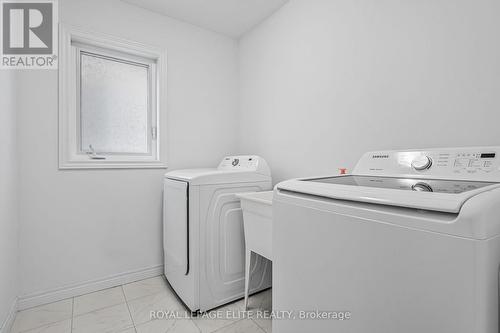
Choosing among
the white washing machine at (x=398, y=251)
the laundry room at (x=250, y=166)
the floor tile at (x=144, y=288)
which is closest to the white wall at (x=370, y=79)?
the laundry room at (x=250, y=166)

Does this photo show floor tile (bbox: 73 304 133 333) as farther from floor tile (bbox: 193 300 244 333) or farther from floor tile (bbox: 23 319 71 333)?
floor tile (bbox: 193 300 244 333)

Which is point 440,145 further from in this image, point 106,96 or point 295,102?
point 106,96

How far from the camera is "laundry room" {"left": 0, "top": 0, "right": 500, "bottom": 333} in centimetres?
64

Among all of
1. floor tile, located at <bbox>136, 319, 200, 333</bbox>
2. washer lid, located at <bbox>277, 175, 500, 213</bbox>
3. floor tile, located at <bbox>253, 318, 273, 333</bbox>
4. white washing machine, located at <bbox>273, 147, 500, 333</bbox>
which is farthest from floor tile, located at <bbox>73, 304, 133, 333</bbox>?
washer lid, located at <bbox>277, 175, 500, 213</bbox>

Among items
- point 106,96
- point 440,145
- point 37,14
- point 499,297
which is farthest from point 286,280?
point 37,14

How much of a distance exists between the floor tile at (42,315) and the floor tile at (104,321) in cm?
13

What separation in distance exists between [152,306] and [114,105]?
1692 mm

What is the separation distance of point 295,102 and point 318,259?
4.54 feet

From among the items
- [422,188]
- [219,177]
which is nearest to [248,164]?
[219,177]

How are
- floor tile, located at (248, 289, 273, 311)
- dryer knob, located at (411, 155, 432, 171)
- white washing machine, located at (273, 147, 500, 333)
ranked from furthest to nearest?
floor tile, located at (248, 289, 273, 311)
dryer knob, located at (411, 155, 432, 171)
white washing machine, located at (273, 147, 500, 333)

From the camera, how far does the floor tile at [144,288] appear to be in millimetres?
Result: 1832

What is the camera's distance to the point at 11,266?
147 cm

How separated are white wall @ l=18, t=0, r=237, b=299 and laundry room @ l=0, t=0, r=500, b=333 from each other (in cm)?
1

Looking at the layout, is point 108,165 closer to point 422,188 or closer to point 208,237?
point 208,237
